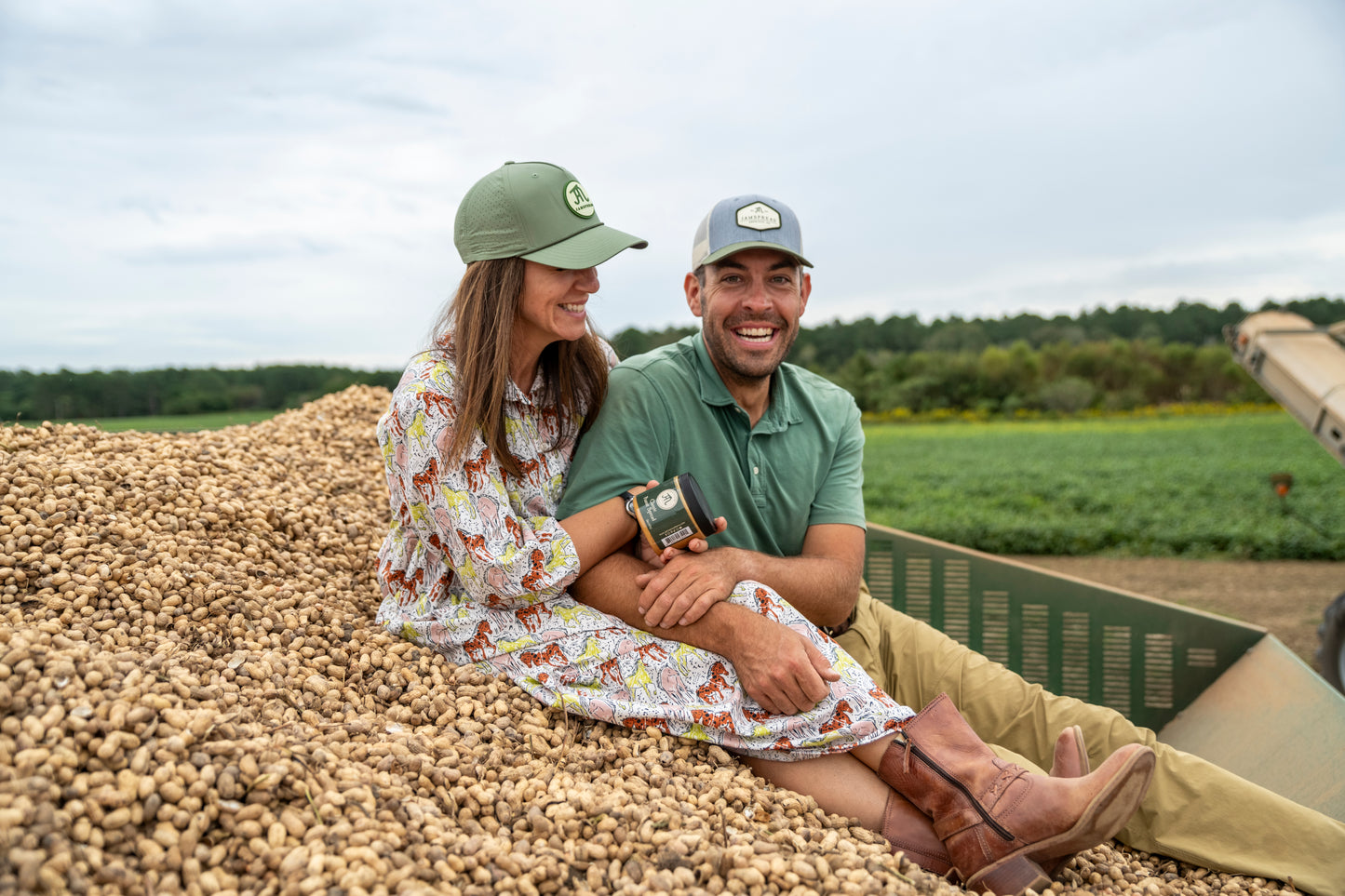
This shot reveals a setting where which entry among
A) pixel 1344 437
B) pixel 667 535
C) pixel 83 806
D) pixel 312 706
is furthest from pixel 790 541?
pixel 1344 437

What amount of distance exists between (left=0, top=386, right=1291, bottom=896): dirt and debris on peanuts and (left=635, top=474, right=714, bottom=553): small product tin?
0.56m

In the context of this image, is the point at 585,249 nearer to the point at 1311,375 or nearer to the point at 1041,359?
the point at 1311,375

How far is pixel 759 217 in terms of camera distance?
2986 mm

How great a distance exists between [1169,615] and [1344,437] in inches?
63.1

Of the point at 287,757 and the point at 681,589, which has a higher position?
the point at 681,589

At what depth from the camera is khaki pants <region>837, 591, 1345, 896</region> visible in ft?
8.38

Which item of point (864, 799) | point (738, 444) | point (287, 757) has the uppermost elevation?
point (738, 444)

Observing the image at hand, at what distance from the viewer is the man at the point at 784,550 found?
8.27ft

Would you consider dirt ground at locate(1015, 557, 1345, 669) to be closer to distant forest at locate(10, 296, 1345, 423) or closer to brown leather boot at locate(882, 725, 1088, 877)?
brown leather boot at locate(882, 725, 1088, 877)

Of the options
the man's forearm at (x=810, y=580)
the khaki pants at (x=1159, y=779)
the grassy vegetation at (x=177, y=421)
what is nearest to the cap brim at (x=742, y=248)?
the man's forearm at (x=810, y=580)

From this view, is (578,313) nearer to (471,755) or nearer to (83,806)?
(471,755)

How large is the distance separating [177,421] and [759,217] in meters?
3.34

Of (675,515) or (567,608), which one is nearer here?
(675,515)

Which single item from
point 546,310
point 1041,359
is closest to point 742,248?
point 546,310
